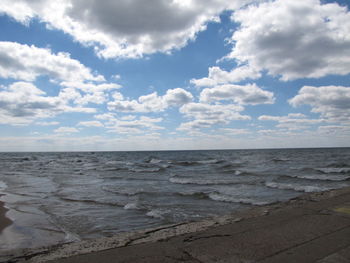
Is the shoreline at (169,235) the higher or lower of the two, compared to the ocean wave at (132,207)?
higher

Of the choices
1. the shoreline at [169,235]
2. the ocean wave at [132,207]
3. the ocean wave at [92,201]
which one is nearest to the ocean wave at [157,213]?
the ocean wave at [132,207]

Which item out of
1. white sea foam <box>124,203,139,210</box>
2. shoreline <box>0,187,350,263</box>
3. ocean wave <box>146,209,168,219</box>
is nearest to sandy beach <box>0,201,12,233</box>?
shoreline <box>0,187,350,263</box>

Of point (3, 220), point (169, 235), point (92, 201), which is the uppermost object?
point (169, 235)

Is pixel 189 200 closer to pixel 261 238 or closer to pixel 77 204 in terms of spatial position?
pixel 77 204

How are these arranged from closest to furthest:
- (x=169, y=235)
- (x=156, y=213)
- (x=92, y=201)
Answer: (x=169, y=235) < (x=156, y=213) < (x=92, y=201)

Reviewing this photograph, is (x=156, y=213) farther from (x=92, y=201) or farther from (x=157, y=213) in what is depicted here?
(x=92, y=201)

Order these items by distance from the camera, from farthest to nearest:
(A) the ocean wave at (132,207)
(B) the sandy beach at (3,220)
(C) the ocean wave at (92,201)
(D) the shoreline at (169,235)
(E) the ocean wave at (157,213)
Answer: (C) the ocean wave at (92,201)
(A) the ocean wave at (132,207)
(E) the ocean wave at (157,213)
(B) the sandy beach at (3,220)
(D) the shoreline at (169,235)

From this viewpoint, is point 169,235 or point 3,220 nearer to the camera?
point 169,235

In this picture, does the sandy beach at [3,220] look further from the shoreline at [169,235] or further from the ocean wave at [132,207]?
the ocean wave at [132,207]

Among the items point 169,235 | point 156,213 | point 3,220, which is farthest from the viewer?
point 156,213

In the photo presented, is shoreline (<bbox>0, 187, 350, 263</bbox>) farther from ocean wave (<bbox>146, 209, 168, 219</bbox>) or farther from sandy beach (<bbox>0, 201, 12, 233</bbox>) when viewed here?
sandy beach (<bbox>0, 201, 12, 233</bbox>)

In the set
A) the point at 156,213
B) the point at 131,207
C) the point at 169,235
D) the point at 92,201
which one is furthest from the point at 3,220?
the point at 169,235

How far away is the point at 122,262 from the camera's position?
3473 millimetres

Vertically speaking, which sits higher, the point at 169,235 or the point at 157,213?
the point at 169,235
